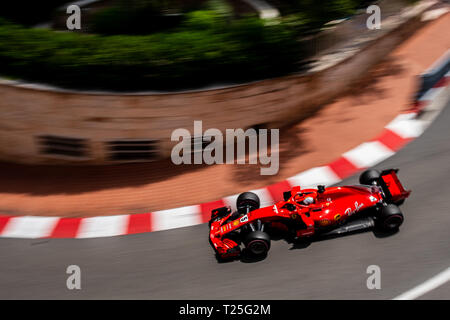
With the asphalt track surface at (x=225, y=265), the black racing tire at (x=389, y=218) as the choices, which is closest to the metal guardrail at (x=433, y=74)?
the asphalt track surface at (x=225, y=265)

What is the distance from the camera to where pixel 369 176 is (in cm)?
756

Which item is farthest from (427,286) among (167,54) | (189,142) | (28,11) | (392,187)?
(28,11)

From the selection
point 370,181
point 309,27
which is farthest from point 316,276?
point 309,27

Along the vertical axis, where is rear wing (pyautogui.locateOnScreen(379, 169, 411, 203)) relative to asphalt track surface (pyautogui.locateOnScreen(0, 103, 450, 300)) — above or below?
above

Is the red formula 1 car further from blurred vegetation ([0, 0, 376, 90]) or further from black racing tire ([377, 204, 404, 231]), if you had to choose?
blurred vegetation ([0, 0, 376, 90])

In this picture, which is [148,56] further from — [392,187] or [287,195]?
[392,187]

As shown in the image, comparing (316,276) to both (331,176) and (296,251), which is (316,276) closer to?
(296,251)

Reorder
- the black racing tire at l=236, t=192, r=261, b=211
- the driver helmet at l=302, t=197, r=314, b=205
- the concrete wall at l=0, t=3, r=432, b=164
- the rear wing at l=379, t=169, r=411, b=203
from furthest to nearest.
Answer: the concrete wall at l=0, t=3, r=432, b=164, the black racing tire at l=236, t=192, r=261, b=211, the rear wing at l=379, t=169, r=411, b=203, the driver helmet at l=302, t=197, r=314, b=205

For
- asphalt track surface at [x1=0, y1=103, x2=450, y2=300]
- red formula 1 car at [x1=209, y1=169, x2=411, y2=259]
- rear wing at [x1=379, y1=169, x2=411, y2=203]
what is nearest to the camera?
asphalt track surface at [x1=0, y1=103, x2=450, y2=300]

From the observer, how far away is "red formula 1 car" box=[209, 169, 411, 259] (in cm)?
690

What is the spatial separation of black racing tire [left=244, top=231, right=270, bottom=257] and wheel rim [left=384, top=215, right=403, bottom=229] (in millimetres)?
1789

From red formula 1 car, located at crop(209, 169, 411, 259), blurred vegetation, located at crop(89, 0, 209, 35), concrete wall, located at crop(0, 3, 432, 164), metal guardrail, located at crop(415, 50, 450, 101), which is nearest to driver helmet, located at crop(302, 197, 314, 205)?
red formula 1 car, located at crop(209, 169, 411, 259)

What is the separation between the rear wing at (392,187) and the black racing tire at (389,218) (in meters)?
0.27

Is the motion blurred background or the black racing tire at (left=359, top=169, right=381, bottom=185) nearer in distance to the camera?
the motion blurred background
